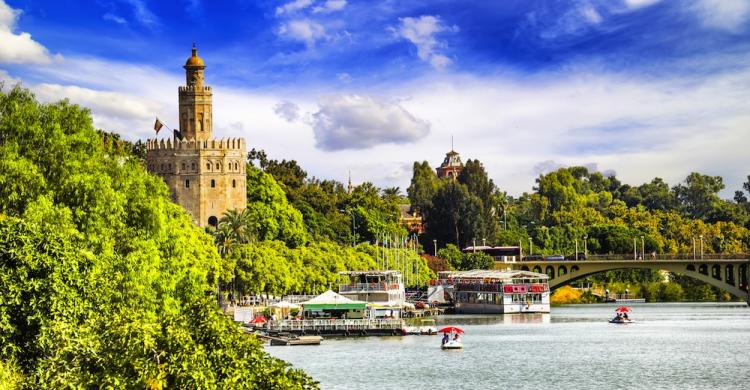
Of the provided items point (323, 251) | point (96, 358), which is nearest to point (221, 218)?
point (323, 251)

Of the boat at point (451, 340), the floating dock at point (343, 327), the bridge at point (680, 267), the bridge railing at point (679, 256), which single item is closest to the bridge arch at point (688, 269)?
the bridge at point (680, 267)

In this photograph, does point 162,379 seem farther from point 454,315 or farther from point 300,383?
point 454,315

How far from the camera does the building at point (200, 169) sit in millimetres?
150000

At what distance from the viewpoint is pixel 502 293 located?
6083 inches

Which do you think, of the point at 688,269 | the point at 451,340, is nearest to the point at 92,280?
the point at 451,340

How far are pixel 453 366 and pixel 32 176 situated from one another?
1312 inches

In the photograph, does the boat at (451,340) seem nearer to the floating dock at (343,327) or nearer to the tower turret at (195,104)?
the floating dock at (343,327)

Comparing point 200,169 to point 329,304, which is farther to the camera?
point 200,169

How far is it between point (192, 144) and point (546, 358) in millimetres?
76604

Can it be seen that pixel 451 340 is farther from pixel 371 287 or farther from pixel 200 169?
pixel 200 169

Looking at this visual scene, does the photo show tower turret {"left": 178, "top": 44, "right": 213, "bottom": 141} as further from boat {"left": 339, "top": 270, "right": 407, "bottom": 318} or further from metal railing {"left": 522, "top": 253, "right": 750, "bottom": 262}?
metal railing {"left": 522, "top": 253, "right": 750, "bottom": 262}

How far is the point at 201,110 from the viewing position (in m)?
154

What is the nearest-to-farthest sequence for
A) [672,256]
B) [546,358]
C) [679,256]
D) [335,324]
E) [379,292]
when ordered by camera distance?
[546,358] → [335,324] → [379,292] → [679,256] → [672,256]

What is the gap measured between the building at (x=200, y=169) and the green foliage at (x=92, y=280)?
77798 mm
